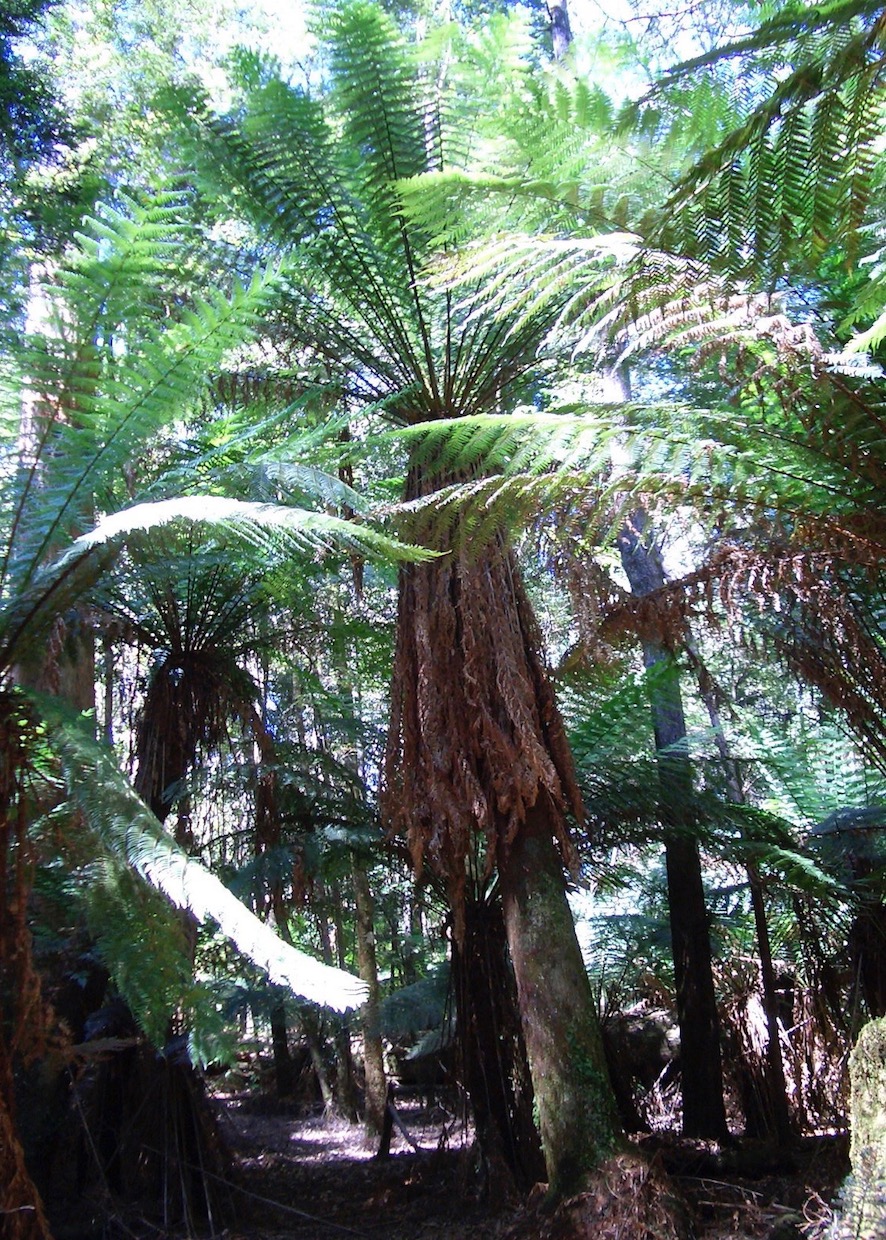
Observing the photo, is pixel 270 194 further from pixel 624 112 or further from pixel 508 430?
pixel 624 112

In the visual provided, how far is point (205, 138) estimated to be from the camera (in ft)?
11.8

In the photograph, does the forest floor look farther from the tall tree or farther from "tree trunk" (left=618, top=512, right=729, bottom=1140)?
the tall tree

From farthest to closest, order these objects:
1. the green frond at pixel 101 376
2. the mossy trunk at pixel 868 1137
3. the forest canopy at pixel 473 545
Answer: the green frond at pixel 101 376, the forest canopy at pixel 473 545, the mossy trunk at pixel 868 1137

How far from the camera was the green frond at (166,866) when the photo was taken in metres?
1.59

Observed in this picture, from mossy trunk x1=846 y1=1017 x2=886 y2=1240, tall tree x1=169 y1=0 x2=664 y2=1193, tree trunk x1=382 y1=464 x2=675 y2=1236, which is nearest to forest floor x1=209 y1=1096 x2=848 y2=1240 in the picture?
tree trunk x1=382 y1=464 x2=675 y2=1236

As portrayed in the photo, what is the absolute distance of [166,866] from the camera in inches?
74.3

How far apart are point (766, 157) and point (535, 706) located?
6.36 ft

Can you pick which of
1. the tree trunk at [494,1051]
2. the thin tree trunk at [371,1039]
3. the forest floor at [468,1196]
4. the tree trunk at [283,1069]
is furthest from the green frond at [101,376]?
the tree trunk at [283,1069]

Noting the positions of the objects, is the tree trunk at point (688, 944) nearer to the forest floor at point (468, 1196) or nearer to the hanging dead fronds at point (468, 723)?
the forest floor at point (468, 1196)

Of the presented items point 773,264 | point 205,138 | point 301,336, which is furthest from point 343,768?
point 773,264

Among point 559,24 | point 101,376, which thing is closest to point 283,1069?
point 101,376

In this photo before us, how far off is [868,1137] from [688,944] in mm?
3216

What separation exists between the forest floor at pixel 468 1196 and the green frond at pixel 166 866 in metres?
1.50

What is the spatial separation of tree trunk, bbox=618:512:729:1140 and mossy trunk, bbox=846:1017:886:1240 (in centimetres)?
239
